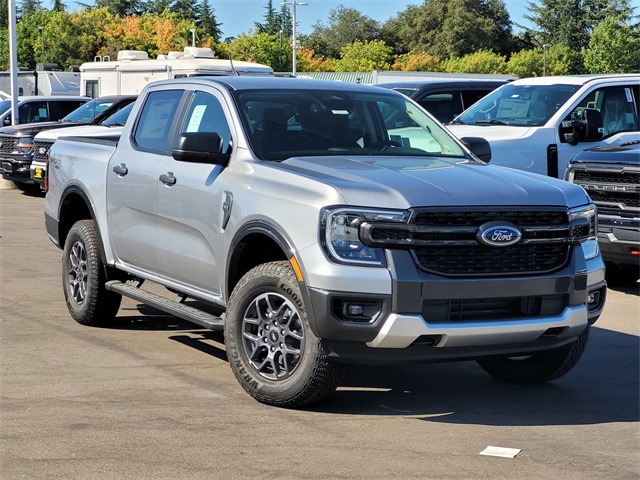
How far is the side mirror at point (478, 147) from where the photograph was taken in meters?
7.42

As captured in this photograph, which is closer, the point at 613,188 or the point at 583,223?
the point at 583,223

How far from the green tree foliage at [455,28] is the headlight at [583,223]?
104411 millimetres

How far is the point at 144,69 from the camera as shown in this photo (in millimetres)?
27781

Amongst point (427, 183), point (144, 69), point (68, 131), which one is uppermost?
point (144, 69)

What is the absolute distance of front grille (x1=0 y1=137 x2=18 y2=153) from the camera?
1984 cm

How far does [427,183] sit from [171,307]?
6.77ft

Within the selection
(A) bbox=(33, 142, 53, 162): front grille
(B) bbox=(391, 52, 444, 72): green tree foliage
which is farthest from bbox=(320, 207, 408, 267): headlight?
(B) bbox=(391, 52, 444, 72): green tree foliage

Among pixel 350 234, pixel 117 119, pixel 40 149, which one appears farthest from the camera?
pixel 117 119

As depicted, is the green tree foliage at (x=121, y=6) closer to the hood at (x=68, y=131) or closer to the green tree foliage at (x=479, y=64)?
the green tree foliage at (x=479, y=64)

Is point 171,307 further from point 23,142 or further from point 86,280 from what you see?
point 23,142

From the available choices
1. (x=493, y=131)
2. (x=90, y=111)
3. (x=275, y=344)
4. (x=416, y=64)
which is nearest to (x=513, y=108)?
(x=493, y=131)

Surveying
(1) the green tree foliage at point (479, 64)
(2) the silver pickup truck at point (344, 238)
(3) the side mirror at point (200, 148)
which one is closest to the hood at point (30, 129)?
(2) the silver pickup truck at point (344, 238)

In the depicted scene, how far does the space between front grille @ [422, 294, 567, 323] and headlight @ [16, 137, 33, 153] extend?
15.3 m

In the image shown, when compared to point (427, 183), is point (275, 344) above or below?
below
